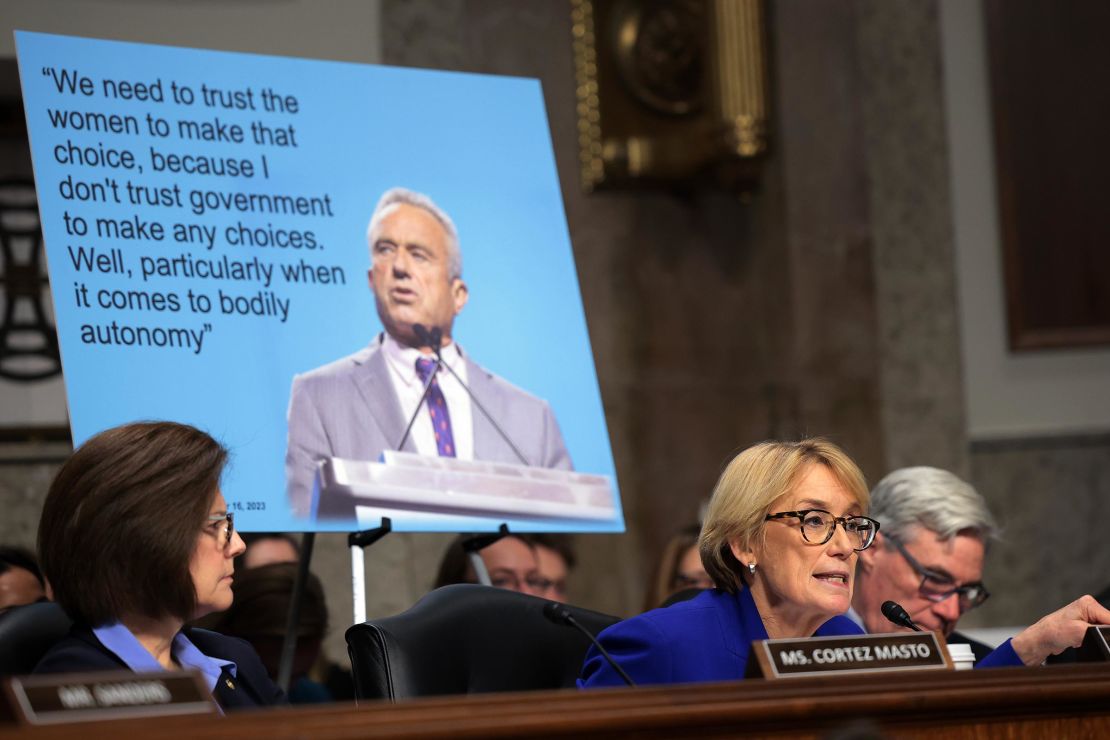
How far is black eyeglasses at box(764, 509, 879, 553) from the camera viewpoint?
9.31ft

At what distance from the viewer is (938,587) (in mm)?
3695

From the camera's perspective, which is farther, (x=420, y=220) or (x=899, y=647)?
(x=420, y=220)

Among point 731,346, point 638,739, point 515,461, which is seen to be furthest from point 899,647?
point 731,346

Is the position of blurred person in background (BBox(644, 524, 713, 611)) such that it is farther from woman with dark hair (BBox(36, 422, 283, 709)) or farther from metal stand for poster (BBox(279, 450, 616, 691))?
woman with dark hair (BBox(36, 422, 283, 709))

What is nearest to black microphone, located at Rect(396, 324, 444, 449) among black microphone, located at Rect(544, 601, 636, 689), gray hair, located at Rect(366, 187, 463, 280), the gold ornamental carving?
gray hair, located at Rect(366, 187, 463, 280)

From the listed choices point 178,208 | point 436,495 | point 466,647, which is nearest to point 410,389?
point 436,495

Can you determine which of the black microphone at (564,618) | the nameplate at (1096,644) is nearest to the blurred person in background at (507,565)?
the black microphone at (564,618)

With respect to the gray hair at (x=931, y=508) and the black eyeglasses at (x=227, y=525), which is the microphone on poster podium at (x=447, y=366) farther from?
the black eyeglasses at (x=227, y=525)

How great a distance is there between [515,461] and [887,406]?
3.57m

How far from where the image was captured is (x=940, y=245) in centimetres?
691

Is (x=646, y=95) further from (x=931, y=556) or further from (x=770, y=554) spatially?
(x=770, y=554)

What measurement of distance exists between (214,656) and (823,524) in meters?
1.10

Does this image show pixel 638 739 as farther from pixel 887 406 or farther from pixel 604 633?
pixel 887 406

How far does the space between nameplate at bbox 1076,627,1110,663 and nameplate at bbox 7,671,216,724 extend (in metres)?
1.47
